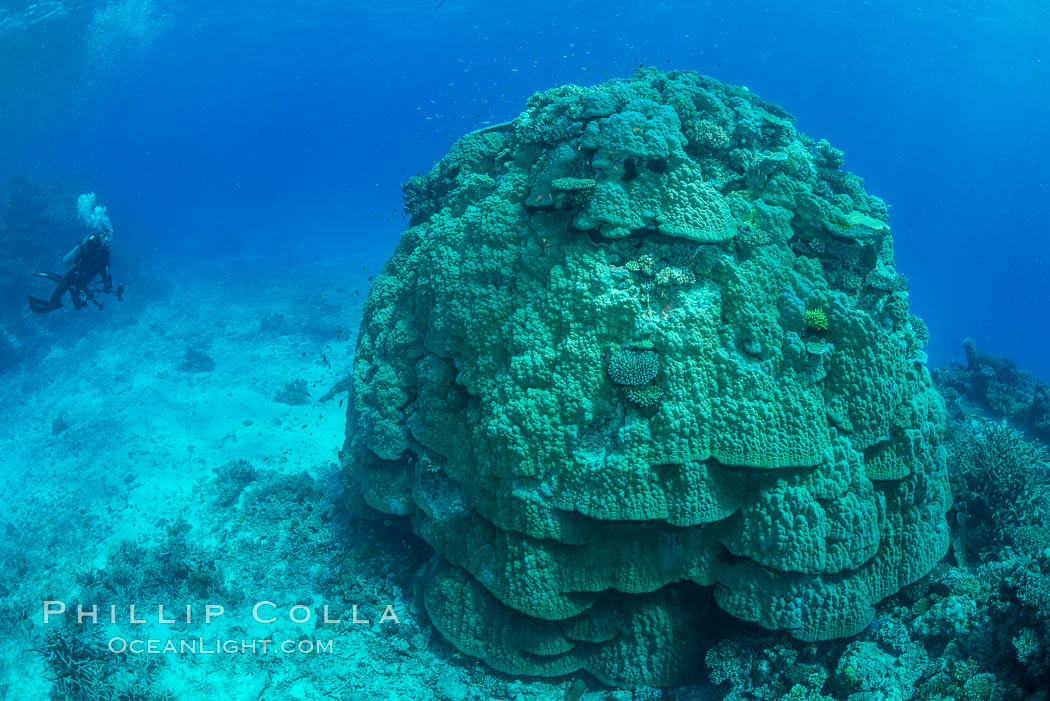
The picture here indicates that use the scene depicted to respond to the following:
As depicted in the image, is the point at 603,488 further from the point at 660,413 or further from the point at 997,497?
the point at 997,497

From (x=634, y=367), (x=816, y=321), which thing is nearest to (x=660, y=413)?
(x=634, y=367)

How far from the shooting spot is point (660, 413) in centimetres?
649

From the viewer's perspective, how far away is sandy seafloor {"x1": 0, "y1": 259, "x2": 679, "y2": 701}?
8.63 m

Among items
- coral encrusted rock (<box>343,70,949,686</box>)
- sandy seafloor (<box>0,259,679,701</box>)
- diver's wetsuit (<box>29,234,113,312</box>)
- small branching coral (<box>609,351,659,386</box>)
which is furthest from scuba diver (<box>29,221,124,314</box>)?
small branching coral (<box>609,351,659,386</box>)

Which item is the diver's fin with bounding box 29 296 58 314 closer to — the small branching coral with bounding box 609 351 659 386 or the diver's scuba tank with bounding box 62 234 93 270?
the diver's scuba tank with bounding box 62 234 93 270

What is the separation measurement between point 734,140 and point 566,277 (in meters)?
4.13

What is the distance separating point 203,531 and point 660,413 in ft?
38.9

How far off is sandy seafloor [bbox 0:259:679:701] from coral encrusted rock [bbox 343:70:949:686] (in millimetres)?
1614

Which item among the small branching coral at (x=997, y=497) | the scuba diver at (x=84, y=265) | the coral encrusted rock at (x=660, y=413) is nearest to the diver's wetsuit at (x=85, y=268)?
the scuba diver at (x=84, y=265)

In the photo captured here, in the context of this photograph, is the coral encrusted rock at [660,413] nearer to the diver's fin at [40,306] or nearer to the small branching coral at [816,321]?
the small branching coral at [816,321]

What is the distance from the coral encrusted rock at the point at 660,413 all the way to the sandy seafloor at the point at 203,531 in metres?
1.61

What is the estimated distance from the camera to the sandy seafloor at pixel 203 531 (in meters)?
8.63

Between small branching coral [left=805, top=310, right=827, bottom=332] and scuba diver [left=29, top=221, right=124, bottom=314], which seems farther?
scuba diver [left=29, top=221, right=124, bottom=314]

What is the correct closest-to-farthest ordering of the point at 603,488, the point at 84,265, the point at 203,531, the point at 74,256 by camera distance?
the point at 603,488
the point at 203,531
the point at 74,256
the point at 84,265
